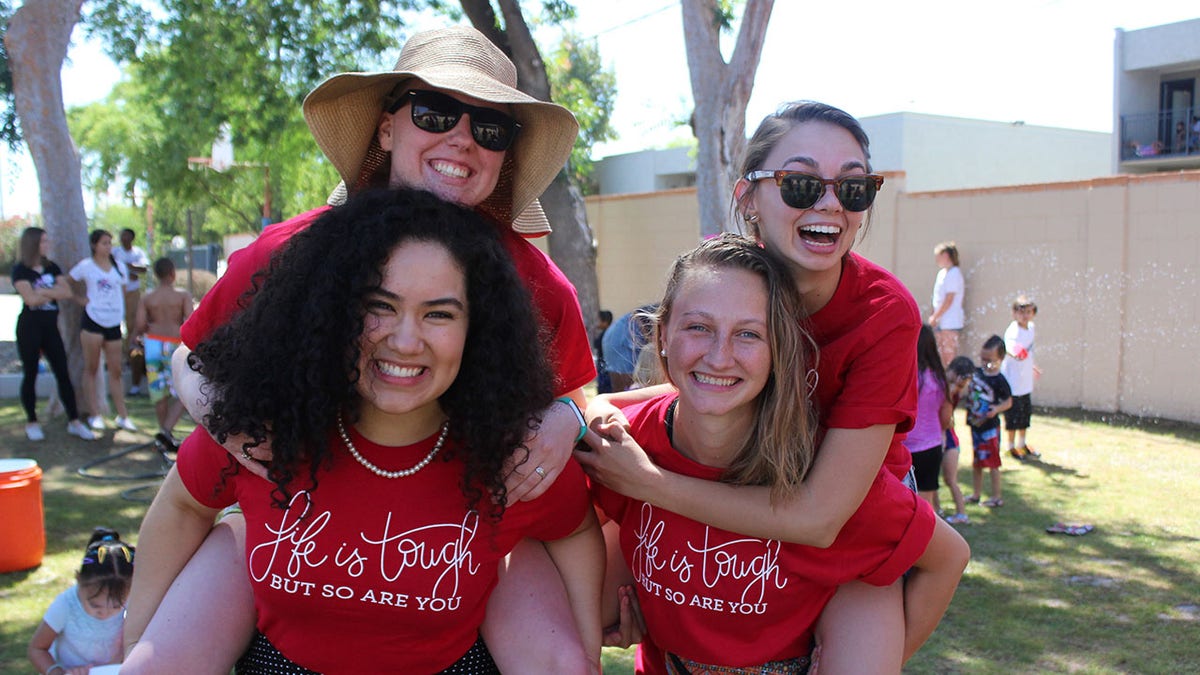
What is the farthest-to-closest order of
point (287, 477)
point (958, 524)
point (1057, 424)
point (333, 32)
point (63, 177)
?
point (333, 32) → point (1057, 424) → point (63, 177) → point (958, 524) → point (287, 477)

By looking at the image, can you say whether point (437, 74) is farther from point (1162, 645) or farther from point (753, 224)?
point (1162, 645)

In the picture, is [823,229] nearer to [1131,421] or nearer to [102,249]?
[102,249]

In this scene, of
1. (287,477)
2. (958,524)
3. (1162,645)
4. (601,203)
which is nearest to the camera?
(287,477)

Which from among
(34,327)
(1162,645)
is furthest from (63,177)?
(1162,645)

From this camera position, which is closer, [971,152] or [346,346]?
[346,346]

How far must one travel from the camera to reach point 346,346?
199 cm

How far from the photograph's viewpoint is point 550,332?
7.98 ft

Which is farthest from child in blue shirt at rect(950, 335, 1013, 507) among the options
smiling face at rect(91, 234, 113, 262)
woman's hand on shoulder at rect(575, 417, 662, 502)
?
smiling face at rect(91, 234, 113, 262)

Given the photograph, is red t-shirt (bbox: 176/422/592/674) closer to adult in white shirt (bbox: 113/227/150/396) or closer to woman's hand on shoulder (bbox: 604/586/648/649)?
woman's hand on shoulder (bbox: 604/586/648/649)

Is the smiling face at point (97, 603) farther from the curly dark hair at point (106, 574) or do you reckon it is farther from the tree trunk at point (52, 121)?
the tree trunk at point (52, 121)

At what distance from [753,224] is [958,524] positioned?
5.26 meters

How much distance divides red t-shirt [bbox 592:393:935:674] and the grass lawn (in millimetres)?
2506

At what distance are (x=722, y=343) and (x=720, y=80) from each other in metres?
7.59

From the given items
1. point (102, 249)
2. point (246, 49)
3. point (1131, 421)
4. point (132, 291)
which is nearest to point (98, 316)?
point (102, 249)
